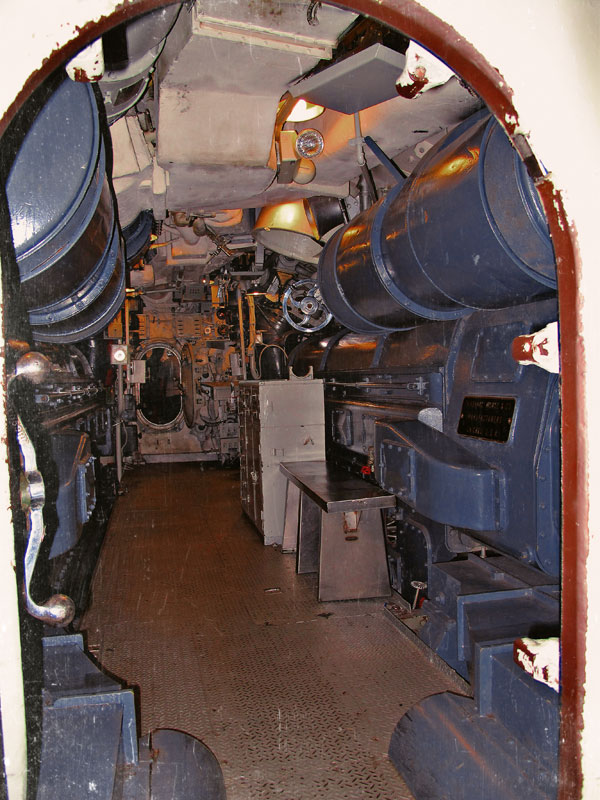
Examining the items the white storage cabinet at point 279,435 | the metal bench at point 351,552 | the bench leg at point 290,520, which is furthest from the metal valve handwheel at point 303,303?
the metal bench at point 351,552

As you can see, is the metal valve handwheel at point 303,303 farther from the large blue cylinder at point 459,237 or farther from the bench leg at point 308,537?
the large blue cylinder at point 459,237

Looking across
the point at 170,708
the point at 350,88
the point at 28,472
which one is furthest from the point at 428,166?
the point at 170,708

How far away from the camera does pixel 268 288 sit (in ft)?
25.0

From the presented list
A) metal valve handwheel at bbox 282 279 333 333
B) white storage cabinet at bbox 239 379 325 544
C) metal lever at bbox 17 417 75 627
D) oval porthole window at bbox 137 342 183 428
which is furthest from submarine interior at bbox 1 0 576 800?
oval porthole window at bbox 137 342 183 428

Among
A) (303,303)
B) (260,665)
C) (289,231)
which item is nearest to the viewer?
(260,665)

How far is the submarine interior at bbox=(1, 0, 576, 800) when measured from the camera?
1.61m

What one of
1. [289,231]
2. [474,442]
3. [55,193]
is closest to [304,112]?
[289,231]

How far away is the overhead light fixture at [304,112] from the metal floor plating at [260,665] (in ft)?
10.9

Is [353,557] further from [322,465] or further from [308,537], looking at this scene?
[322,465]

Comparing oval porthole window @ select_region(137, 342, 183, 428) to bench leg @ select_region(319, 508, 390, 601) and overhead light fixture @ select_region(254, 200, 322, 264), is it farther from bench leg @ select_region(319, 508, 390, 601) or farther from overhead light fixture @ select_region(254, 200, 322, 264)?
bench leg @ select_region(319, 508, 390, 601)

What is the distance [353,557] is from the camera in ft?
13.5

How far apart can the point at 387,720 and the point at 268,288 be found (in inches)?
230

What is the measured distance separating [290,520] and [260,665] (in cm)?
215

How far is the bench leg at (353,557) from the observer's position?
4.10m
